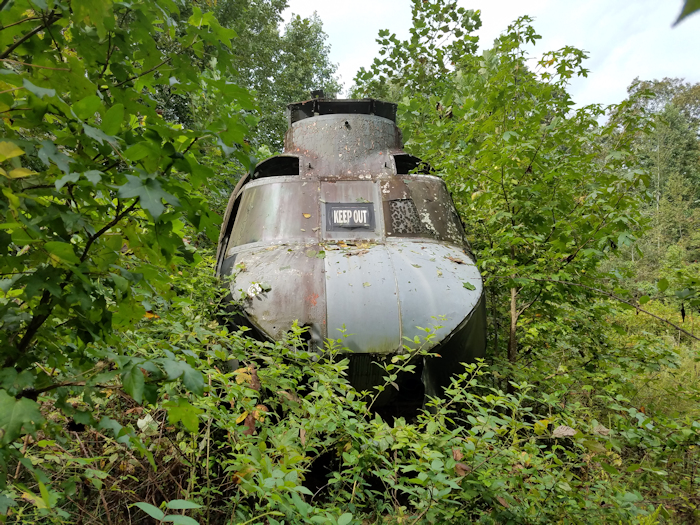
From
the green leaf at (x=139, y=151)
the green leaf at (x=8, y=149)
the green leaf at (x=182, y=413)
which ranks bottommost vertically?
the green leaf at (x=182, y=413)

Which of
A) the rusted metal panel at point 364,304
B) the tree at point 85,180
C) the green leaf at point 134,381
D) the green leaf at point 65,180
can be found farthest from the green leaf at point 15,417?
the rusted metal panel at point 364,304

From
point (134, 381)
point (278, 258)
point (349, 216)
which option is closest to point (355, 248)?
point (349, 216)

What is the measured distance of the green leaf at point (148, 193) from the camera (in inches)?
36.4

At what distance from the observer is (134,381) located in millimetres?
992

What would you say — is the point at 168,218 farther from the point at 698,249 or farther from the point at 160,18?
the point at 698,249

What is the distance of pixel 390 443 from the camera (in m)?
1.95

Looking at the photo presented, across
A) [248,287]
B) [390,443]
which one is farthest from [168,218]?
[248,287]

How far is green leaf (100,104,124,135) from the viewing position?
38.9 inches

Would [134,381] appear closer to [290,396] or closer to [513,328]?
[290,396]

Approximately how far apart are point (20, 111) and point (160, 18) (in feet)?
1.56

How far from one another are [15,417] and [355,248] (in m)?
2.65

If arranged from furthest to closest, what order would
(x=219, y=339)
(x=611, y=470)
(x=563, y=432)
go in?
(x=219, y=339) → (x=563, y=432) → (x=611, y=470)

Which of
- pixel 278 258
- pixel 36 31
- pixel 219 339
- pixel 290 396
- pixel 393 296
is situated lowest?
pixel 290 396

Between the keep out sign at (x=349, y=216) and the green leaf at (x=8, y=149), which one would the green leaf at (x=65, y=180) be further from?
the keep out sign at (x=349, y=216)
